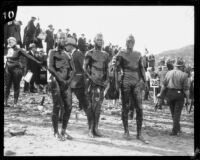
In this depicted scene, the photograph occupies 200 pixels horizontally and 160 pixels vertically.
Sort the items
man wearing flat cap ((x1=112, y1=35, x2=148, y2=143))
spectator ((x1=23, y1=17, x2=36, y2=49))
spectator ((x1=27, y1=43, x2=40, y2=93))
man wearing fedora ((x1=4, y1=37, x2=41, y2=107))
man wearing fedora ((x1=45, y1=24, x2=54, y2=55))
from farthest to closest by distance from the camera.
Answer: man wearing fedora ((x1=45, y1=24, x2=54, y2=55))
spectator ((x1=23, y1=17, x2=36, y2=49))
spectator ((x1=27, y1=43, x2=40, y2=93))
man wearing fedora ((x1=4, y1=37, x2=41, y2=107))
man wearing flat cap ((x1=112, y1=35, x2=148, y2=143))

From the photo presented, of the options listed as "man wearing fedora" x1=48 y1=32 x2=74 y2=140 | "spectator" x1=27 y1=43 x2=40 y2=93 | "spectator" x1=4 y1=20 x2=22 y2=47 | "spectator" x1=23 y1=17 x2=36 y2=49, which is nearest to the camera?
"man wearing fedora" x1=48 y1=32 x2=74 y2=140

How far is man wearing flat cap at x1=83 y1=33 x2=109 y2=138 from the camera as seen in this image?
854cm

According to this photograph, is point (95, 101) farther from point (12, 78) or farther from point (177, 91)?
point (12, 78)

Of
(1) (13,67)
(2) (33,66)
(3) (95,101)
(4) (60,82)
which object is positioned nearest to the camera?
(4) (60,82)

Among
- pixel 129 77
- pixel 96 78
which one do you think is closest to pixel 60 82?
pixel 96 78

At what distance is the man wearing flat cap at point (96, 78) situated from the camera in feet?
28.0

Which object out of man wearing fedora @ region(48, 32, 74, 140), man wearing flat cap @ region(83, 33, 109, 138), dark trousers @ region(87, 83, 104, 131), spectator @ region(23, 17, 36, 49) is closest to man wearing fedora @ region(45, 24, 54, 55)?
spectator @ region(23, 17, 36, 49)

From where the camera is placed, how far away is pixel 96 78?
28.0 ft

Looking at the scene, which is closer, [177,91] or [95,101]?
[95,101]

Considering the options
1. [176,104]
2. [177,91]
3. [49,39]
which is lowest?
[176,104]

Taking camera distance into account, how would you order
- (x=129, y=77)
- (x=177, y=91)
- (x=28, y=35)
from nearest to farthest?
1. (x=129, y=77)
2. (x=177, y=91)
3. (x=28, y=35)

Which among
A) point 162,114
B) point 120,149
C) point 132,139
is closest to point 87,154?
point 120,149

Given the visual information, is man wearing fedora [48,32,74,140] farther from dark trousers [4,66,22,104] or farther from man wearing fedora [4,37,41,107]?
dark trousers [4,66,22,104]

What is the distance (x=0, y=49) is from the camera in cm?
691
